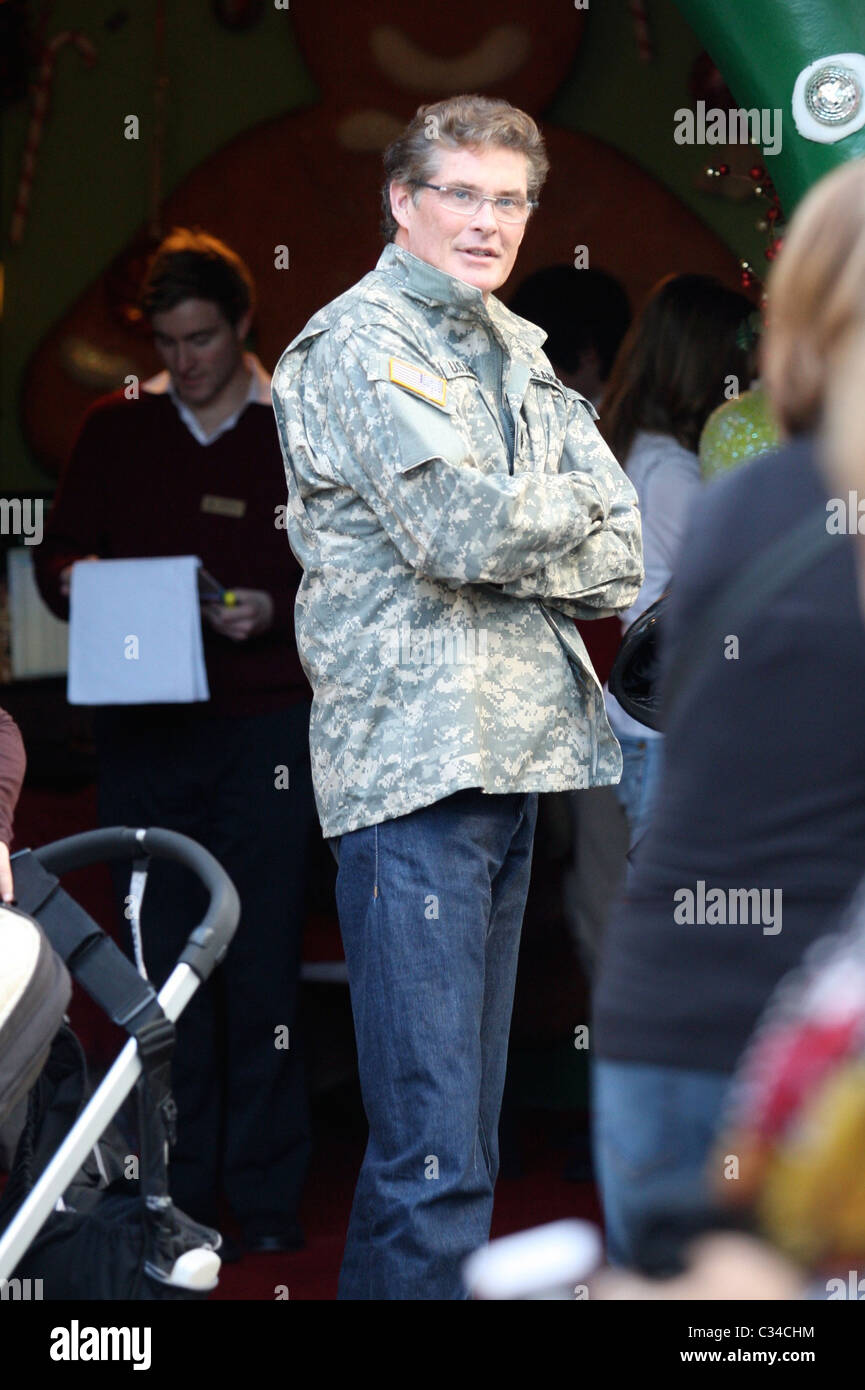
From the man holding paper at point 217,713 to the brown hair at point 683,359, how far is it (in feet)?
2.54

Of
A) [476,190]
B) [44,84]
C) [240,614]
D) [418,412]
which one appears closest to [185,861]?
[418,412]

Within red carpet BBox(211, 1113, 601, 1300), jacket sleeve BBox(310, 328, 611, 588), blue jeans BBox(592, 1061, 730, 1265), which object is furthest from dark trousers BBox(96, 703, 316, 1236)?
blue jeans BBox(592, 1061, 730, 1265)

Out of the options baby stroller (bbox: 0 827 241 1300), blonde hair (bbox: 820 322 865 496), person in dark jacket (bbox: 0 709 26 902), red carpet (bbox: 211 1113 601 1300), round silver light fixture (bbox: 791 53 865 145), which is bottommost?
red carpet (bbox: 211 1113 601 1300)

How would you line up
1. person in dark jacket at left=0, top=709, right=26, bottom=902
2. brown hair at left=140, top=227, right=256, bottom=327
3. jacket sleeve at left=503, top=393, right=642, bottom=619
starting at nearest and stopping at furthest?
jacket sleeve at left=503, top=393, right=642, bottom=619, person in dark jacket at left=0, top=709, right=26, bottom=902, brown hair at left=140, top=227, right=256, bottom=327

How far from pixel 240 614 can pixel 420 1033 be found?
4.98ft

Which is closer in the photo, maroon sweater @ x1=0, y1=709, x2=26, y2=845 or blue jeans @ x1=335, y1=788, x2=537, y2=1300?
Result: blue jeans @ x1=335, y1=788, x2=537, y2=1300

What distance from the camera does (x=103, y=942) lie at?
2.57 m

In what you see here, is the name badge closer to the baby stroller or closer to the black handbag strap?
the baby stroller

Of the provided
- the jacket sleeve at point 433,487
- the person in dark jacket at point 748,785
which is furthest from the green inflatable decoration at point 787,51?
the person in dark jacket at point 748,785

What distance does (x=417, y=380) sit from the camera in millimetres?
2650

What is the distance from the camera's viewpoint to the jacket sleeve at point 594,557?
2732 mm

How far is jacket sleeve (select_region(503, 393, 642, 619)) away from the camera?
273 centimetres

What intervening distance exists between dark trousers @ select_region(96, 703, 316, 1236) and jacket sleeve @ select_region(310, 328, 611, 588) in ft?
4.75

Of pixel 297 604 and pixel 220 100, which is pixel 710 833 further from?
pixel 220 100
